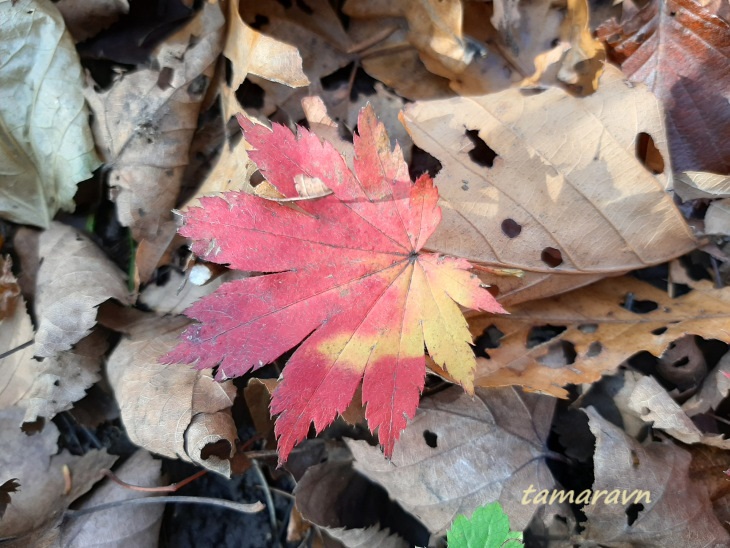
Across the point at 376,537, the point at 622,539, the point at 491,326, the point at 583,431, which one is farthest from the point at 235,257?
the point at 622,539

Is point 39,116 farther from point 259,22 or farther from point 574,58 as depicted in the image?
point 574,58

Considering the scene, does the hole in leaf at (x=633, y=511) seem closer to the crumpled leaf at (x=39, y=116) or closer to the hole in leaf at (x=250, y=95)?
the hole in leaf at (x=250, y=95)

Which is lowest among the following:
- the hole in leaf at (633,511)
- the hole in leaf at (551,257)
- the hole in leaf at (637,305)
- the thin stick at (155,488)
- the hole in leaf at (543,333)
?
the thin stick at (155,488)

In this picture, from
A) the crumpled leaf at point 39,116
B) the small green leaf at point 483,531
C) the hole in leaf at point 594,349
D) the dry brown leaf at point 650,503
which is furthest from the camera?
the crumpled leaf at point 39,116

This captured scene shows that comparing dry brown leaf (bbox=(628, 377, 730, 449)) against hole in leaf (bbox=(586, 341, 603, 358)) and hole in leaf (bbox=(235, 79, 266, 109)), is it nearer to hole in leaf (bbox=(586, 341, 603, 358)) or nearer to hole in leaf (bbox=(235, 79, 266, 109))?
hole in leaf (bbox=(586, 341, 603, 358))

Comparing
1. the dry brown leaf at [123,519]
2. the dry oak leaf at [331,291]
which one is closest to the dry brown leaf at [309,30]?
the dry oak leaf at [331,291]

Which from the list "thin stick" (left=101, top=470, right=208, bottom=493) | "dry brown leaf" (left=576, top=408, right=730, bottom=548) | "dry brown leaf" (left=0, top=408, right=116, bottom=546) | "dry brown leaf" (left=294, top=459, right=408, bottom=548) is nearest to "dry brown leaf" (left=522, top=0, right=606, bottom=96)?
"dry brown leaf" (left=576, top=408, right=730, bottom=548)

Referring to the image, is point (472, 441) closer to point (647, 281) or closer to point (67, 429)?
point (647, 281)
